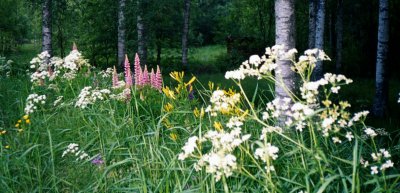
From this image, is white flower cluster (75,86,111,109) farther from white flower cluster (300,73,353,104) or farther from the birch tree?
the birch tree

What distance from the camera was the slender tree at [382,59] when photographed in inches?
432

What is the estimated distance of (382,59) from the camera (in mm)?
11172

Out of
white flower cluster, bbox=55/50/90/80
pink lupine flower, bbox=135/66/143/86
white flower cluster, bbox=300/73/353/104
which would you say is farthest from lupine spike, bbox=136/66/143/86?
white flower cluster, bbox=300/73/353/104

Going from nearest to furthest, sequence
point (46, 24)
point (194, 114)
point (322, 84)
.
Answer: point (322, 84), point (194, 114), point (46, 24)

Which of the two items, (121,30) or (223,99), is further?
(121,30)

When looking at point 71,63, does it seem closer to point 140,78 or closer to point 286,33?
point 140,78

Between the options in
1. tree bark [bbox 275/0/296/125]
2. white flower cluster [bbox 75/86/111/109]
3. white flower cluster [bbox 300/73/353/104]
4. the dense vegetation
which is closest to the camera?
white flower cluster [bbox 300/73/353/104]

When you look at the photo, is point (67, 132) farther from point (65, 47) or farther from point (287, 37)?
point (65, 47)

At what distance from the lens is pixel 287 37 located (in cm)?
620

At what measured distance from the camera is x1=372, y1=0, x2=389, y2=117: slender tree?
1097cm

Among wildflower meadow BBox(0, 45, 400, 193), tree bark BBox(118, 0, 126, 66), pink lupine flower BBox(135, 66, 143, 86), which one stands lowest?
wildflower meadow BBox(0, 45, 400, 193)

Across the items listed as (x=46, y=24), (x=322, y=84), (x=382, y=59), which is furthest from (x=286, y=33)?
(x=46, y=24)

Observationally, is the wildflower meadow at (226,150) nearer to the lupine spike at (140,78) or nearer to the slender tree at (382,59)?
the lupine spike at (140,78)

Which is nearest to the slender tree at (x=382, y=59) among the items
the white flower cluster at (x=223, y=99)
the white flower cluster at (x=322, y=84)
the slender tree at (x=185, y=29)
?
the white flower cluster at (x=223, y=99)
